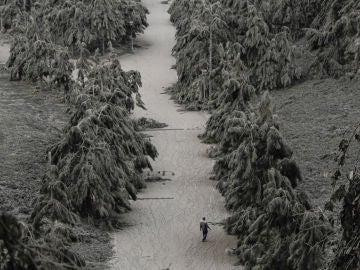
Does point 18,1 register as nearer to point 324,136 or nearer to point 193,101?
point 193,101

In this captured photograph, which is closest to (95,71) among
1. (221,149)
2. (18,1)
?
(221,149)

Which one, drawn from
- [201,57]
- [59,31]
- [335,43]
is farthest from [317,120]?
[59,31]

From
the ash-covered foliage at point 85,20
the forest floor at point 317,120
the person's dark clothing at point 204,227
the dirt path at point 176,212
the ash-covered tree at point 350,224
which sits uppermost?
the ash-covered tree at point 350,224

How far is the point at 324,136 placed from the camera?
103 ft

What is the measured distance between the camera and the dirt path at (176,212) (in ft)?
70.0

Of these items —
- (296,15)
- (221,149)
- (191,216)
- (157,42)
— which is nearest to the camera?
(191,216)

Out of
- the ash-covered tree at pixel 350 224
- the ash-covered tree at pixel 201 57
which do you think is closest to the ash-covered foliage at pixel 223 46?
the ash-covered tree at pixel 201 57

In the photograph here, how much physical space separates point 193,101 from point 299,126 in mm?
8924

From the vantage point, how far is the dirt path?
70.0 feet

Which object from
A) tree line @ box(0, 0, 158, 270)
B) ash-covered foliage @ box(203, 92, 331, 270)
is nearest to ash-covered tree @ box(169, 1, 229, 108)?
tree line @ box(0, 0, 158, 270)

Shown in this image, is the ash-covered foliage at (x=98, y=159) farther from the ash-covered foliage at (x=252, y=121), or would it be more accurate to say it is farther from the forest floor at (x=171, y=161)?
the ash-covered foliage at (x=252, y=121)

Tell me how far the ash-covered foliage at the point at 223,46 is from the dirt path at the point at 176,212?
6.19ft

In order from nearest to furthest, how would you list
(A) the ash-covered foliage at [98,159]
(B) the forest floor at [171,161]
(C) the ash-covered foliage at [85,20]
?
(B) the forest floor at [171,161] → (A) the ash-covered foliage at [98,159] → (C) the ash-covered foliage at [85,20]

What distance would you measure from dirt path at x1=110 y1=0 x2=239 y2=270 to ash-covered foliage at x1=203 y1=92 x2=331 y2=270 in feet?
3.15
